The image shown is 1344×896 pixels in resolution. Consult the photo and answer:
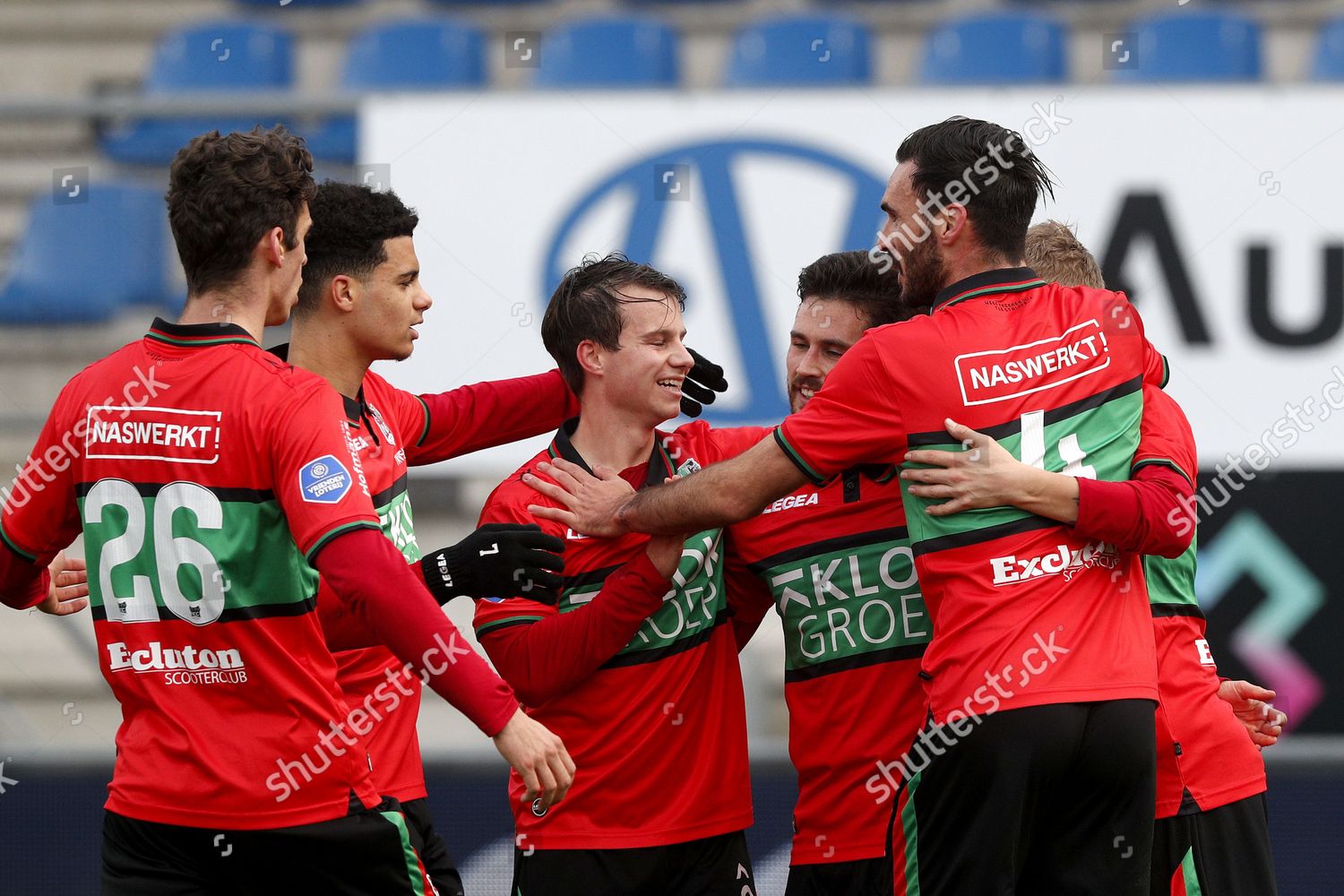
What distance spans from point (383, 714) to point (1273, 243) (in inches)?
141

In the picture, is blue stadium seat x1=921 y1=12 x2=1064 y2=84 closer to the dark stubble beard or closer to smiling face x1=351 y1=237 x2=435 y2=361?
smiling face x1=351 y1=237 x2=435 y2=361

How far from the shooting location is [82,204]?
17.3ft

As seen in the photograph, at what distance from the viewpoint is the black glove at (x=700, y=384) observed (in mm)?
3283

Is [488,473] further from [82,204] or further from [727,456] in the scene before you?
[727,456]

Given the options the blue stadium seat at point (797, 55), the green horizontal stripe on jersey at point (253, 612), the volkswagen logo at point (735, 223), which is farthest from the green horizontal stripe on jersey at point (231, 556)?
the blue stadium seat at point (797, 55)

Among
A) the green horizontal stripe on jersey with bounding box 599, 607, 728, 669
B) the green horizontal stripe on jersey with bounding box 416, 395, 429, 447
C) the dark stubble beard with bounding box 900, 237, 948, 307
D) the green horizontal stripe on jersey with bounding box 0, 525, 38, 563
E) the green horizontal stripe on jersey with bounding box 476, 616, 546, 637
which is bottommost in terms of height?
the green horizontal stripe on jersey with bounding box 599, 607, 728, 669

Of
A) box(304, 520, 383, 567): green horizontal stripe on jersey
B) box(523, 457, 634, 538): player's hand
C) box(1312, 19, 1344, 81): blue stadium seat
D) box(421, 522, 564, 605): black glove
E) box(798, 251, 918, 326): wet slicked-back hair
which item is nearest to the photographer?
box(304, 520, 383, 567): green horizontal stripe on jersey

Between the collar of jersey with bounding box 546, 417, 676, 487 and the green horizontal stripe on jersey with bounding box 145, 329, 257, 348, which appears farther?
the collar of jersey with bounding box 546, 417, 676, 487

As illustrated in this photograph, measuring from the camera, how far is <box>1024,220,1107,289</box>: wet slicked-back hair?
3.21 meters

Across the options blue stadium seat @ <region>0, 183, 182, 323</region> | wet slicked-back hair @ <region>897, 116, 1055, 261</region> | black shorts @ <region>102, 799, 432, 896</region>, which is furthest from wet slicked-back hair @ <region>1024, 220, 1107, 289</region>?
blue stadium seat @ <region>0, 183, 182, 323</region>

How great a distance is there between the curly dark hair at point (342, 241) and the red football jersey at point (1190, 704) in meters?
1.65

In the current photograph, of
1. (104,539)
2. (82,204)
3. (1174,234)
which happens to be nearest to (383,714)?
(104,539)

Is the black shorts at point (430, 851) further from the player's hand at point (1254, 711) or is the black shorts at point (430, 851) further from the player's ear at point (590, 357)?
the player's hand at point (1254, 711)

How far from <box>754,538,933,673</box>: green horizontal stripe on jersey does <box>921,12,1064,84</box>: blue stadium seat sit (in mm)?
4259
